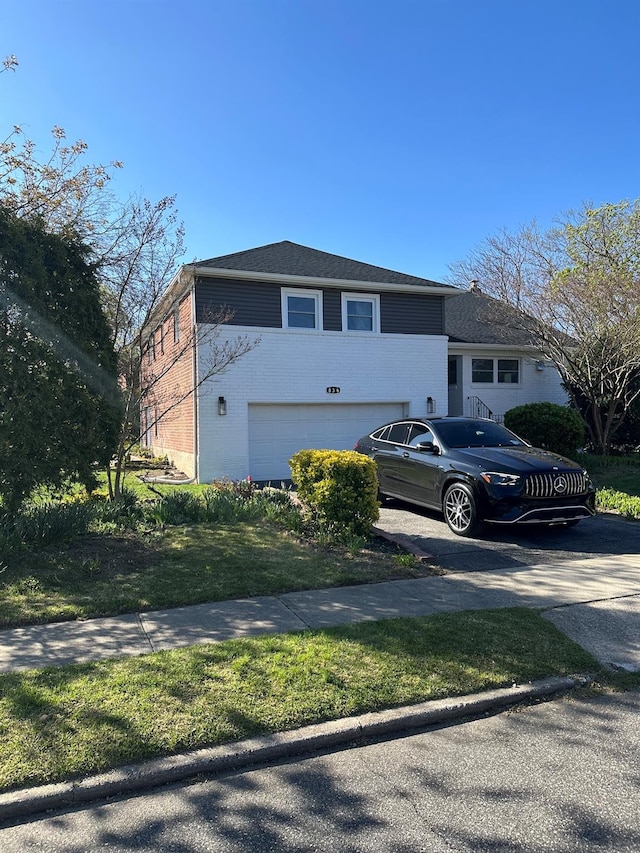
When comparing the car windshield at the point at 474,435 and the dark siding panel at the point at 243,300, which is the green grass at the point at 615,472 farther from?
the dark siding panel at the point at 243,300

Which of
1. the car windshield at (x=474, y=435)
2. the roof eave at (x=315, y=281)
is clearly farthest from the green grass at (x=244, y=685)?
the roof eave at (x=315, y=281)

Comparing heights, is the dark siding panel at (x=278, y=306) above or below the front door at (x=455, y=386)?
above

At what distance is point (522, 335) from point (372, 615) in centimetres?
1473

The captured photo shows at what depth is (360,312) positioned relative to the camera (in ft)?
52.6

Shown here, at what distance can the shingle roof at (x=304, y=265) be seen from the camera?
569 inches

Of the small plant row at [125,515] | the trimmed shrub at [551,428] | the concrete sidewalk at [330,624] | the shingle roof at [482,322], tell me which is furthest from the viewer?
the shingle roof at [482,322]

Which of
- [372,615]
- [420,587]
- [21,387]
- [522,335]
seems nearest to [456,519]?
[420,587]

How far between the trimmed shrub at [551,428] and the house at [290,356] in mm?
2540

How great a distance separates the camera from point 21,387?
6309 mm

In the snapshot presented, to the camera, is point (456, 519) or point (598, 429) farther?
point (598, 429)

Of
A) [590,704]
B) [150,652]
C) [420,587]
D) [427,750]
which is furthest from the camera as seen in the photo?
[420,587]

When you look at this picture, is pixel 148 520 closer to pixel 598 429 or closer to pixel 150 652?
pixel 150 652

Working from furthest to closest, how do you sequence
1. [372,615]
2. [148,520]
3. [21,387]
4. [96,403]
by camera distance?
[148,520], [96,403], [21,387], [372,615]

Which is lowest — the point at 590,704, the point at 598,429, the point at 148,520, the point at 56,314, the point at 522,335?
the point at 590,704
